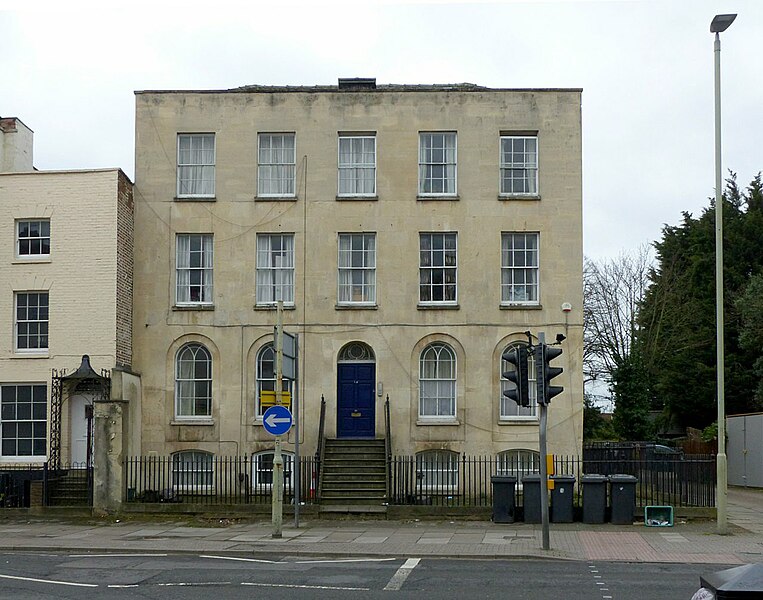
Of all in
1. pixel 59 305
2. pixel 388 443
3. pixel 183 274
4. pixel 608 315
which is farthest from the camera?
pixel 608 315

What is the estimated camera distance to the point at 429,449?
96.7 feet

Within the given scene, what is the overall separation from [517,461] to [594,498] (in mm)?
5884

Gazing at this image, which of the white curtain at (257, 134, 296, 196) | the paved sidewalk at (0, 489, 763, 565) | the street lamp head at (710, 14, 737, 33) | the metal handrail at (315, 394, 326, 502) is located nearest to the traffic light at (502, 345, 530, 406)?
the paved sidewalk at (0, 489, 763, 565)

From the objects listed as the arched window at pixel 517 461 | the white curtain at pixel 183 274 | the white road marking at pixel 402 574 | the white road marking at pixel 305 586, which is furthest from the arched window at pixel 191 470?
the white road marking at pixel 305 586

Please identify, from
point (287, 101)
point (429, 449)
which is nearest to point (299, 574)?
point (429, 449)

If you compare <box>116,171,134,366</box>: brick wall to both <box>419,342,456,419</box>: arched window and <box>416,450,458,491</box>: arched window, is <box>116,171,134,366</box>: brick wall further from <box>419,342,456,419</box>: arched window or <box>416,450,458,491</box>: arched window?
<box>416,450,458,491</box>: arched window

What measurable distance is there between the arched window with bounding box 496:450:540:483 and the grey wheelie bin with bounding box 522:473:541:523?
5.35 meters

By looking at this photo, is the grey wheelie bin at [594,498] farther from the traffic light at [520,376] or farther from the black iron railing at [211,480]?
the black iron railing at [211,480]

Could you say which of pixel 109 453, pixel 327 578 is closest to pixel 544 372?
pixel 327 578

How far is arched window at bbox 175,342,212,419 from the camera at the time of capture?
1187 inches

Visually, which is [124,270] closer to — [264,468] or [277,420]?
[264,468]

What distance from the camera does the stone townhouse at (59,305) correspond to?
28.7 m

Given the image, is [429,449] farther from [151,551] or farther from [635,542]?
[151,551]

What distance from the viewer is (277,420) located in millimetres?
21375
